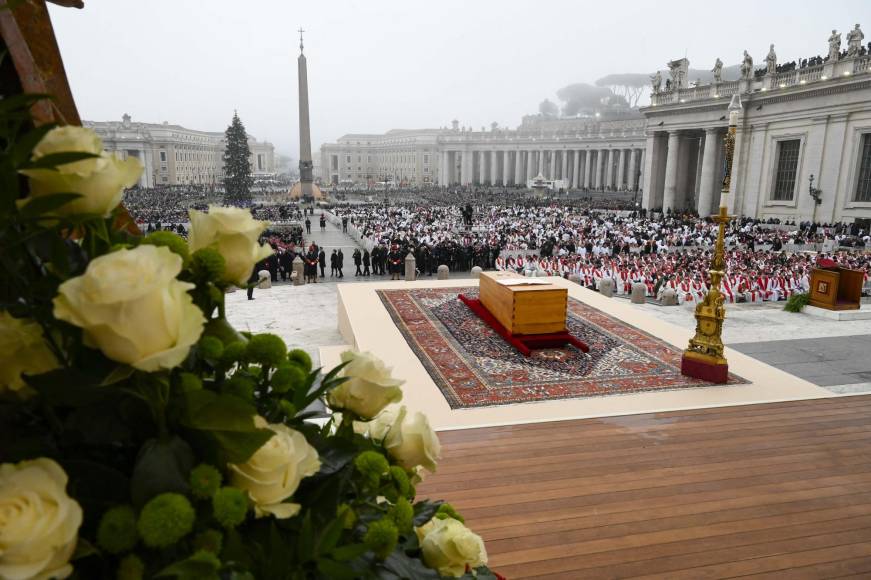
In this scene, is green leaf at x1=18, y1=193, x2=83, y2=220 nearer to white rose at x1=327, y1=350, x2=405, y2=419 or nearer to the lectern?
white rose at x1=327, y1=350, x2=405, y2=419

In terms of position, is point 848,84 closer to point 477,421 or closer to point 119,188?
point 477,421

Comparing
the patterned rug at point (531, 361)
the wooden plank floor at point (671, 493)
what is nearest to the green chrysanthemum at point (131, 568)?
the wooden plank floor at point (671, 493)

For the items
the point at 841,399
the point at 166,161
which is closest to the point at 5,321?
the point at 841,399

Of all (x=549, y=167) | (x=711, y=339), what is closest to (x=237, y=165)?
(x=711, y=339)

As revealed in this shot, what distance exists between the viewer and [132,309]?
72 centimetres

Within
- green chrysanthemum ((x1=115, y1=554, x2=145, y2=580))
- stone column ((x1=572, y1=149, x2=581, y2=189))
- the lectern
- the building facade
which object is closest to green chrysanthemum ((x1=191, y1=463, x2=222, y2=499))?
green chrysanthemum ((x1=115, y1=554, x2=145, y2=580))

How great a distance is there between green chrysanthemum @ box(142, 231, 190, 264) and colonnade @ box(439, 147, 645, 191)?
81.7m

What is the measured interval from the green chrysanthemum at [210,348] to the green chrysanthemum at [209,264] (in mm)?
111

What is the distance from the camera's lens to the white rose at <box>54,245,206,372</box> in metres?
0.71

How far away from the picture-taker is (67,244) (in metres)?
0.91

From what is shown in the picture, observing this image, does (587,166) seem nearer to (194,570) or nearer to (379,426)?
(379,426)

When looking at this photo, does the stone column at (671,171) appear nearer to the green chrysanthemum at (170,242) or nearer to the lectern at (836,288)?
the lectern at (836,288)

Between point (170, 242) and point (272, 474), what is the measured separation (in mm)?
412

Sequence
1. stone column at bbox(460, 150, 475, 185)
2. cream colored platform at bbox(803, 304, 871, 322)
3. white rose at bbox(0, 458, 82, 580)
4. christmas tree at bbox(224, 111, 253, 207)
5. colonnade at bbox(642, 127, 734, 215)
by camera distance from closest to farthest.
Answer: white rose at bbox(0, 458, 82, 580) < cream colored platform at bbox(803, 304, 871, 322) < colonnade at bbox(642, 127, 734, 215) < christmas tree at bbox(224, 111, 253, 207) < stone column at bbox(460, 150, 475, 185)
